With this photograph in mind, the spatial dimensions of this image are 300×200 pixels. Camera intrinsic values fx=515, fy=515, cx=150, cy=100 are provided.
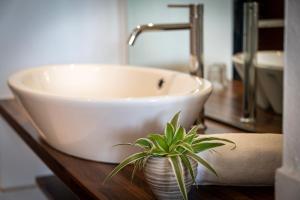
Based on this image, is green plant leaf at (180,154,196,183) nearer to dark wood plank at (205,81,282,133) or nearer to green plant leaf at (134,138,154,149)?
green plant leaf at (134,138,154,149)

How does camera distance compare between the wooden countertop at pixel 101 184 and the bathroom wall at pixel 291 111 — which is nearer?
the bathroom wall at pixel 291 111

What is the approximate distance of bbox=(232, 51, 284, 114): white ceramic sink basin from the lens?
1.35 metres

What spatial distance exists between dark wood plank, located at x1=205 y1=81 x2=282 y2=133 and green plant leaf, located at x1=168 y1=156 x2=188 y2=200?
1.70ft

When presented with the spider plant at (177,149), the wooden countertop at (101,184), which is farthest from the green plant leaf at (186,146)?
the wooden countertop at (101,184)

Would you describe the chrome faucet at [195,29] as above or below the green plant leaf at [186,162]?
above

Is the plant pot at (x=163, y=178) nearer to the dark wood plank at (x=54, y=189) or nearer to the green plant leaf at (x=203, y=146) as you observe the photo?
the green plant leaf at (x=203, y=146)

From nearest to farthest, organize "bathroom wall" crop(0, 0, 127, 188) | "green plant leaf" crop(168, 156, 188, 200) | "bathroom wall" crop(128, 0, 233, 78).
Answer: "green plant leaf" crop(168, 156, 188, 200) → "bathroom wall" crop(128, 0, 233, 78) → "bathroom wall" crop(0, 0, 127, 188)

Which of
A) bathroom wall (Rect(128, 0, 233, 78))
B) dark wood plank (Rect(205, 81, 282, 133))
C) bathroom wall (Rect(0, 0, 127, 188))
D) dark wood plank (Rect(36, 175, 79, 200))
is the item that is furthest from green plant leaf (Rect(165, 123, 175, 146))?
bathroom wall (Rect(0, 0, 127, 188))

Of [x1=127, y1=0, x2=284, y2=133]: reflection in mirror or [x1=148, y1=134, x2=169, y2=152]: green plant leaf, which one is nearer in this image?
[x1=148, y1=134, x2=169, y2=152]: green plant leaf

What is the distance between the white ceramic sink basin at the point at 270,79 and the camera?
1.35 m

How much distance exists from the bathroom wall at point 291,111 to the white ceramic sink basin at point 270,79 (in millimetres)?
578

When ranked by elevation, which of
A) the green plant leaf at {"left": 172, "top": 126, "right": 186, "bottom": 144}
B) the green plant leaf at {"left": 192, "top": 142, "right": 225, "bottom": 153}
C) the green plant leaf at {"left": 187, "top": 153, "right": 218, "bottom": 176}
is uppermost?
the green plant leaf at {"left": 172, "top": 126, "right": 186, "bottom": 144}

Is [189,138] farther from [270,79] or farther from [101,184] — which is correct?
[270,79]

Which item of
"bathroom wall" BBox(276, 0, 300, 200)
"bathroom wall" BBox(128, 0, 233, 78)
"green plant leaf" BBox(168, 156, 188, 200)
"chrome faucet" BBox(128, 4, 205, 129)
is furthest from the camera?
"bathroom wall" BBox(128, 0, 233, 78)
